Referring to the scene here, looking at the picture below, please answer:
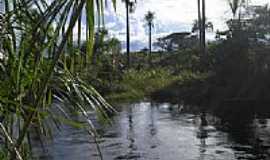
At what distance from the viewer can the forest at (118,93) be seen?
1527mm

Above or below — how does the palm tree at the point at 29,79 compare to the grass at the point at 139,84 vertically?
above

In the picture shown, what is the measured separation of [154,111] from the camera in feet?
95.7

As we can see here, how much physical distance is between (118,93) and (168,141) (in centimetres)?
2162

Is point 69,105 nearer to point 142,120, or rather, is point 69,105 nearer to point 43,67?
point 43,67

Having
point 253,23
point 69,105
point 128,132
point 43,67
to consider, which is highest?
point 253,23

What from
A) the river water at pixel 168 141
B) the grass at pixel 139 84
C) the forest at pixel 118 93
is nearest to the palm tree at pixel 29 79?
the forest at pixel 118 93

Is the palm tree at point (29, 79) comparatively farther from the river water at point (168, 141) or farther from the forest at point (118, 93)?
the river water at point (168, 141)

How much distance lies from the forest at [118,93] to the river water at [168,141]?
0.03 meters

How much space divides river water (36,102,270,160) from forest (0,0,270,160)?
33 millimetres

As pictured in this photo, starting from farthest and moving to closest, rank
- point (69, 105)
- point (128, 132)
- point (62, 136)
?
point (128, 132) < point (62, 136) < point (69, 105)

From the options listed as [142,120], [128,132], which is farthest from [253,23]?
[128,132]

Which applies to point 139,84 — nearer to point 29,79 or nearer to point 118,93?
point 118,93

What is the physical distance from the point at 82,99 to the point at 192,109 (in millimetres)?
29200

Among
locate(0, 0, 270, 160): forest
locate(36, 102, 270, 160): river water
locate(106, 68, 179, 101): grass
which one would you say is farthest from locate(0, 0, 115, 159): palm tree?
locate(106, 68, 179, 101): grass
